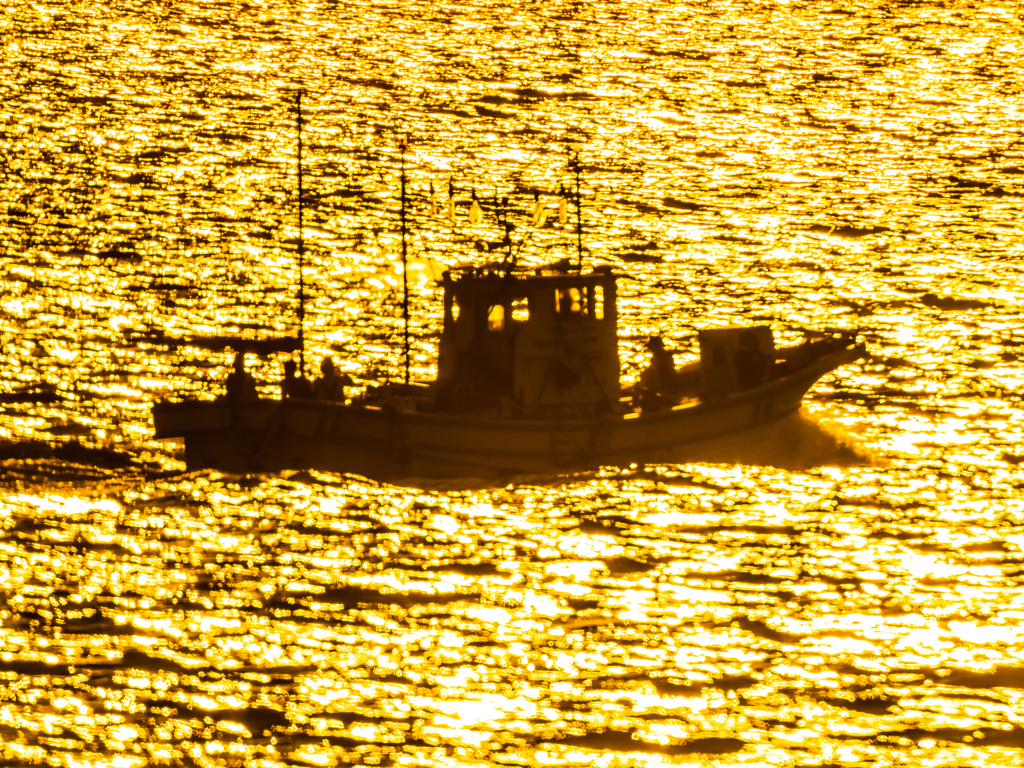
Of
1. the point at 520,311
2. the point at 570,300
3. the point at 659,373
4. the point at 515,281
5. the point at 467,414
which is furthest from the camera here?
the point at 659,373

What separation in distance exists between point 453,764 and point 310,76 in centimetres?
9141

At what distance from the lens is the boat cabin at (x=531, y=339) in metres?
35.5

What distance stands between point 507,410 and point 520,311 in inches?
103

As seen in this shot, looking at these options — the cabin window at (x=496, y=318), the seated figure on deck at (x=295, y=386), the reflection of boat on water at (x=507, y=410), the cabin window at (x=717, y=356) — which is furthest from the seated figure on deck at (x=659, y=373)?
the seated figure on deck at (x=295, y=386)

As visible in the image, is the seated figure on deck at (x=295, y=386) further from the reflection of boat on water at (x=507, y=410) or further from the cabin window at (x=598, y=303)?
the cabin window at (x=598, y=303)

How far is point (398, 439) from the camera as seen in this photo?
33781 mm

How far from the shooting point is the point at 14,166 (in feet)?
260

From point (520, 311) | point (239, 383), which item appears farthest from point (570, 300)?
point (239, 383)

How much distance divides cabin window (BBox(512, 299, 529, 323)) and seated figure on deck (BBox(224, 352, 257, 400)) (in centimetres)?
616

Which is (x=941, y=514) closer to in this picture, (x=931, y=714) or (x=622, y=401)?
(x=622, y=401)

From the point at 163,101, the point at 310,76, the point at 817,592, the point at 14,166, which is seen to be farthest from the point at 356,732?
the point at 310,76

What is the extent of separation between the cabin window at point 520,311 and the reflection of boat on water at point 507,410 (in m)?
0.02

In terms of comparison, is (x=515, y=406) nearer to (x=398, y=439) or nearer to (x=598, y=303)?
(x=398, y=439)

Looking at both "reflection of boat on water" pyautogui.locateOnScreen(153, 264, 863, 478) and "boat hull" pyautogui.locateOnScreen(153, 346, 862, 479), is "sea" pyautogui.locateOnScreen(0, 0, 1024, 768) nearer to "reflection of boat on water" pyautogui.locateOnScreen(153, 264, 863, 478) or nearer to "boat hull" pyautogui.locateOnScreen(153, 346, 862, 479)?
"boat hull" pyautogui.locateOnScreen(153, 346, 862, 479)
